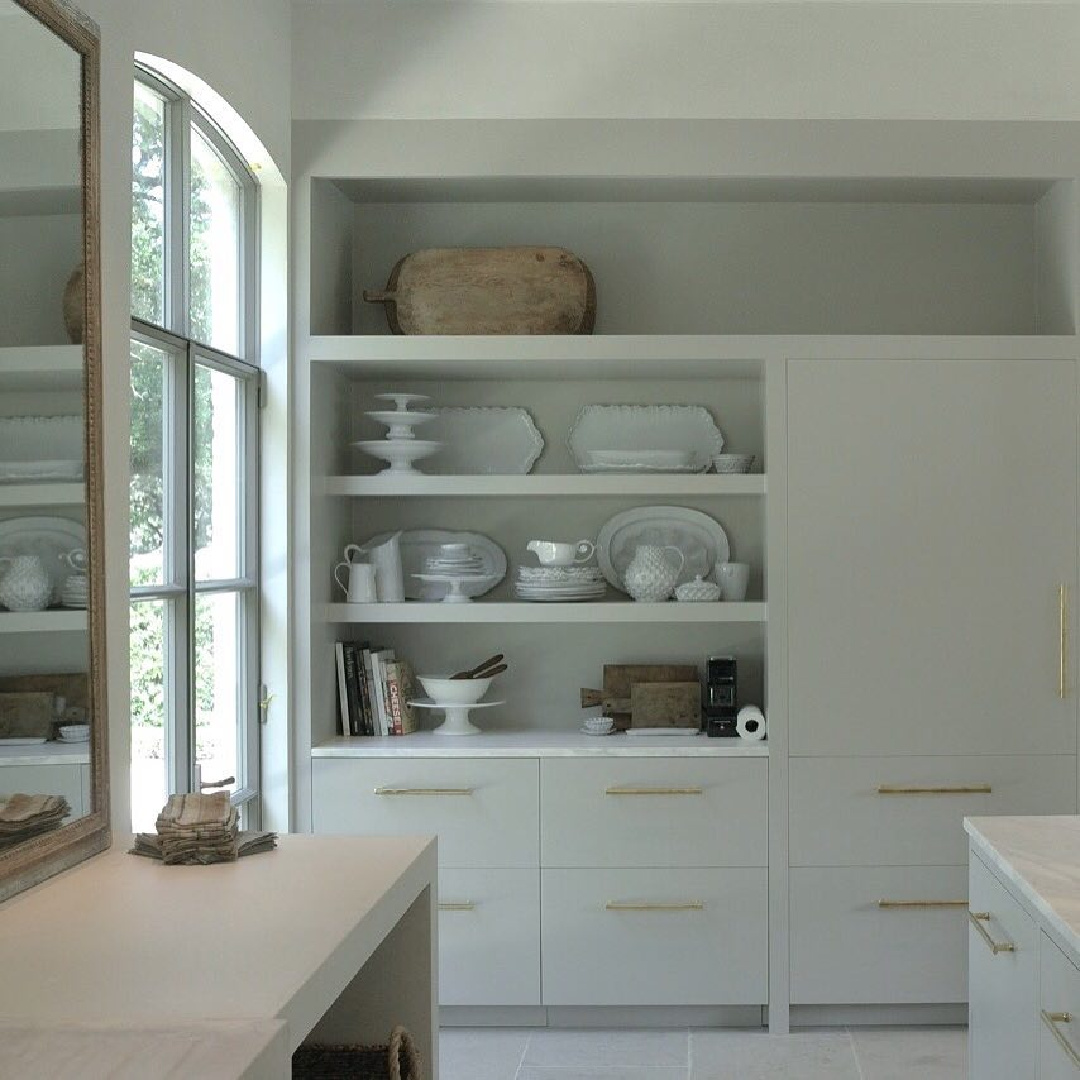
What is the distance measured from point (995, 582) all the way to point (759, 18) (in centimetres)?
170

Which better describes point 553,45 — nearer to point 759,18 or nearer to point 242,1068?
point 759,18

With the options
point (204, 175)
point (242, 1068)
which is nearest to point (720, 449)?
point (204, 175)

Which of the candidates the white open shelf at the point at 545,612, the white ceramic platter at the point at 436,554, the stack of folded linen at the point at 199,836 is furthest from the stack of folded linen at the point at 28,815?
the white ceramic platter at the point at 436,554

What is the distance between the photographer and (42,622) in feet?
7.65

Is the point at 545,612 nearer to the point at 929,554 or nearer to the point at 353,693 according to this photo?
the point at 353,693

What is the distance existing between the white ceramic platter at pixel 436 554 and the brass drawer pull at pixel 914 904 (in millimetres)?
1470

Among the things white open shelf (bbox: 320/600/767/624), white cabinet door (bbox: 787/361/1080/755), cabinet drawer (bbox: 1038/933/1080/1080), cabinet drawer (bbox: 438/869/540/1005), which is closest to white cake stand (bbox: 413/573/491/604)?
white open shelf (bbox: 320/600/767/624)

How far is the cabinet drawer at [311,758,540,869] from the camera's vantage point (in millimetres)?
3953

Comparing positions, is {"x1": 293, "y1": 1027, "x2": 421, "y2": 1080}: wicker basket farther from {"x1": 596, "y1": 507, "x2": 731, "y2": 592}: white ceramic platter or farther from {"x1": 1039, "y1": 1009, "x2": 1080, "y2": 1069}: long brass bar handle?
{"x1": 596, "y1": 507, "x2": 731, "y2": 592}: white ceramic platter

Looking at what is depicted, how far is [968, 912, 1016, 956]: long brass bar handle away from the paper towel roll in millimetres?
1441

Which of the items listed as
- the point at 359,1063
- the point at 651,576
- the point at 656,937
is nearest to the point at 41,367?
the point at 359,1063

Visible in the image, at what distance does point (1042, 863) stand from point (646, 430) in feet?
7.50

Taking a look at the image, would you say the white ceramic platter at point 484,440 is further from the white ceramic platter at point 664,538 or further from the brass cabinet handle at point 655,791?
the brass cabinet handle at point 655,791

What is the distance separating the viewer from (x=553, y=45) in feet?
13.1
